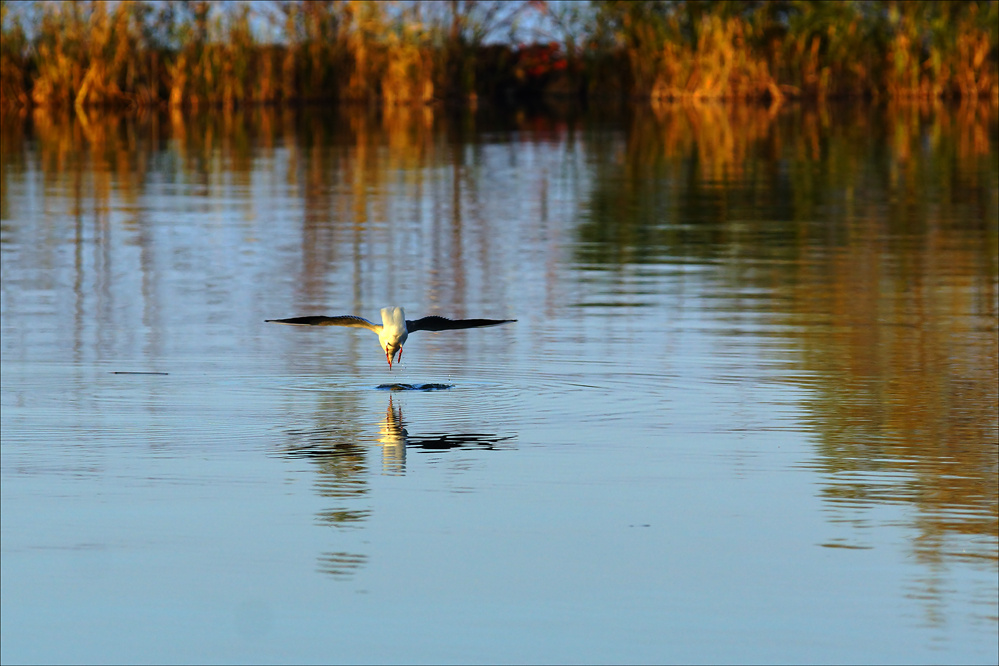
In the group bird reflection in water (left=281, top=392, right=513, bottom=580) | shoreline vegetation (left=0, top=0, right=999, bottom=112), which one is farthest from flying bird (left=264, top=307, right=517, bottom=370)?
shoreline vegetation (left=0, top=0, right=999, bottom=112)

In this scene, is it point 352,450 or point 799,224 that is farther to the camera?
point 799,224

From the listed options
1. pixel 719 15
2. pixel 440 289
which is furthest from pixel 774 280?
pixel 719 15

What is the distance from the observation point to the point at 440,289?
7375 mm

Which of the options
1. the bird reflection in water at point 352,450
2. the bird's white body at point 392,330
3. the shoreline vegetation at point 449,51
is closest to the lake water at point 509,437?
the bird reflection in water at point 352,450

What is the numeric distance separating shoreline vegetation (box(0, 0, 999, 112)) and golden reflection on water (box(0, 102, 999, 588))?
5.15 ft

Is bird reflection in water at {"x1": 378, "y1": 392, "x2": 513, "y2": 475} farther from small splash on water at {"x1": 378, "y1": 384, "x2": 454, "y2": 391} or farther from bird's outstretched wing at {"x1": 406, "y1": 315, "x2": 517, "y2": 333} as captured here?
small splash on water at {"x1": 378, "y1": 384, "x2": 454, "y2": 391}

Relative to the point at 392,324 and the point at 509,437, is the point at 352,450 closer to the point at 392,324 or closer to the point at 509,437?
the point at 509,437

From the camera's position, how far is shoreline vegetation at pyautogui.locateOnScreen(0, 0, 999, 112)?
23.9 meters

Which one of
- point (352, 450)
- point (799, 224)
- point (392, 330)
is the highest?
point (799, 224)

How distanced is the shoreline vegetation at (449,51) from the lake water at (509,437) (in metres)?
14.0

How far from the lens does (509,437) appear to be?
4.63 metres

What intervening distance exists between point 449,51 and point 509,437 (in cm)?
2290

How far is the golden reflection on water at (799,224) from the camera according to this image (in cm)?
432

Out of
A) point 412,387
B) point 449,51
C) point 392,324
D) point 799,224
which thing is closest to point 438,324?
point 392,324
